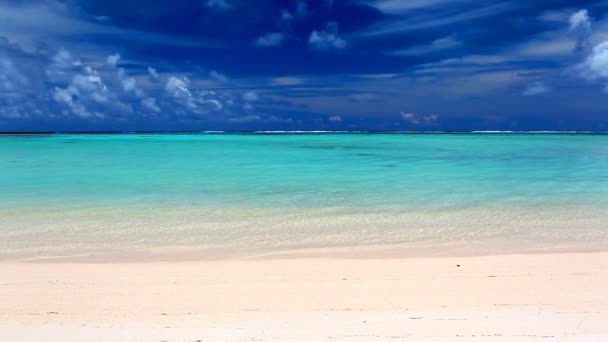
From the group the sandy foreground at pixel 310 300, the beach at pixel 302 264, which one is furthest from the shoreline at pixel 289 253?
the sandy foreground at pixel 310 300

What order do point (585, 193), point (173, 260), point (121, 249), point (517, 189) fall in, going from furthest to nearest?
1. point (517, 189)
2. point (585, 193)
3. point (121, 249)
4. point (173, 260)

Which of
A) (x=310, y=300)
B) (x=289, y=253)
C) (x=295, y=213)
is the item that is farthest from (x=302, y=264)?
(x=295, y=213)

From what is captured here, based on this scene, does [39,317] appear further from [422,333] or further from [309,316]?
[422,333]

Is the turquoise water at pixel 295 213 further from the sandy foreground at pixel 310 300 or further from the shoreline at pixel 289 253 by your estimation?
the sandy foreground at pixel 310 300

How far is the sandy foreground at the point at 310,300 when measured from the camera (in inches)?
123

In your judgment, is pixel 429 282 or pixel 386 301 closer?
pixel 386 301

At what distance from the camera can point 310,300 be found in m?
3.76

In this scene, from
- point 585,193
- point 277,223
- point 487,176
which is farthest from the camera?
point 487,176

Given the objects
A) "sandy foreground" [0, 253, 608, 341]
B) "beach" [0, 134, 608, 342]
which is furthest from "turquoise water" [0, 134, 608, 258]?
"sandy foreground" [0, 253, 608, 341]

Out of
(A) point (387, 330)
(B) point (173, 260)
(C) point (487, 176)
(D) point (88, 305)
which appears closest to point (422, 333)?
(A) point (387, 330)

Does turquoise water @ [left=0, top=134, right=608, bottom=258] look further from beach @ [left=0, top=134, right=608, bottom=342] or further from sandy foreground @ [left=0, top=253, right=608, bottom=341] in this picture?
sandy foreground @ [left=0, top=253, right=608, bottom=341]

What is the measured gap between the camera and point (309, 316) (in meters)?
3.41

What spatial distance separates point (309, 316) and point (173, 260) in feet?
7.95

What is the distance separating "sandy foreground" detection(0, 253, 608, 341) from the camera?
3.12 metres
